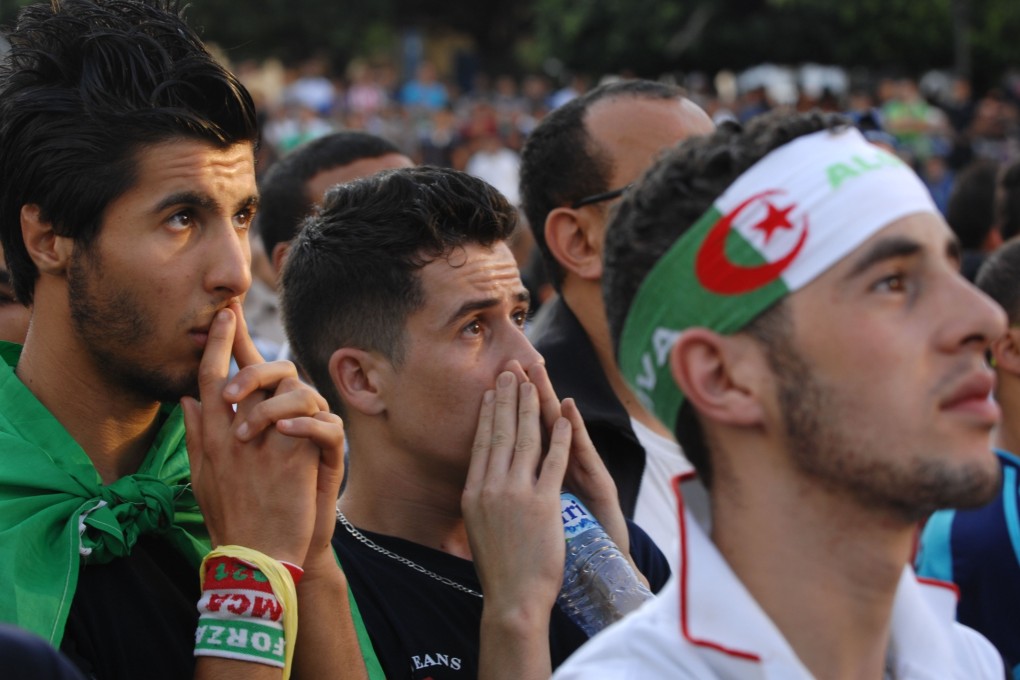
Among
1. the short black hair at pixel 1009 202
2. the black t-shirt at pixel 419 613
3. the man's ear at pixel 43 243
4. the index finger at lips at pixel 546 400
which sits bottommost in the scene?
the black t-shirt at pixel 419 613

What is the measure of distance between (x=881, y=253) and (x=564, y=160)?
7.43 feet

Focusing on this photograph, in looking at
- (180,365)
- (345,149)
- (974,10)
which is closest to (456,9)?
(974,10)

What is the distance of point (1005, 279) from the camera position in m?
4.47

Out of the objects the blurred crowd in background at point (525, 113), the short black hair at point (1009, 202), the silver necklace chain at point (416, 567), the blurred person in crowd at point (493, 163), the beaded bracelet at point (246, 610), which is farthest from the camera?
the blurred person in crowd at point (493, 163)

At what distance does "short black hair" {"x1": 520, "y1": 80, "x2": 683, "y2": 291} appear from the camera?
4277 millimetres

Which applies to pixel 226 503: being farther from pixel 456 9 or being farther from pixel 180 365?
pixel 456 9

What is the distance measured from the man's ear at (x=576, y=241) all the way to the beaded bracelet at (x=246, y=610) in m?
1.79

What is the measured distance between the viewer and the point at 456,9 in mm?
40188

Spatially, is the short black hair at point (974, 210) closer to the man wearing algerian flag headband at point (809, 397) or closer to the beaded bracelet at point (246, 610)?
the man wearing algerian flag headband at point (809, 397)

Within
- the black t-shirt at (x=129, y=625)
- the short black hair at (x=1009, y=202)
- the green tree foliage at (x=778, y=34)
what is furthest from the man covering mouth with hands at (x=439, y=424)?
the green tree foliage at (x=778, y=34)

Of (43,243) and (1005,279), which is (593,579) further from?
(1005,279)

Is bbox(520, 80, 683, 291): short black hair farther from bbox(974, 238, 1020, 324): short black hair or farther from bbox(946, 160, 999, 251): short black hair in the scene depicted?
bbox(946, 160, 999, 251): short black hair

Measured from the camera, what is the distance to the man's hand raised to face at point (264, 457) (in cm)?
279

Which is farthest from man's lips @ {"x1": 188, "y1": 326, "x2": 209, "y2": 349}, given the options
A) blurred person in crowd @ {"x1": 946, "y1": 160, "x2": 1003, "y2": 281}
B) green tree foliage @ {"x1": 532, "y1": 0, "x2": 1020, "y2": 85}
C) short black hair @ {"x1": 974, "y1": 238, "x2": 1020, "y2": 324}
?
green tree foliage @ {"x1": 532, "y1": 0, "x2": 1020, "y2": 85}
